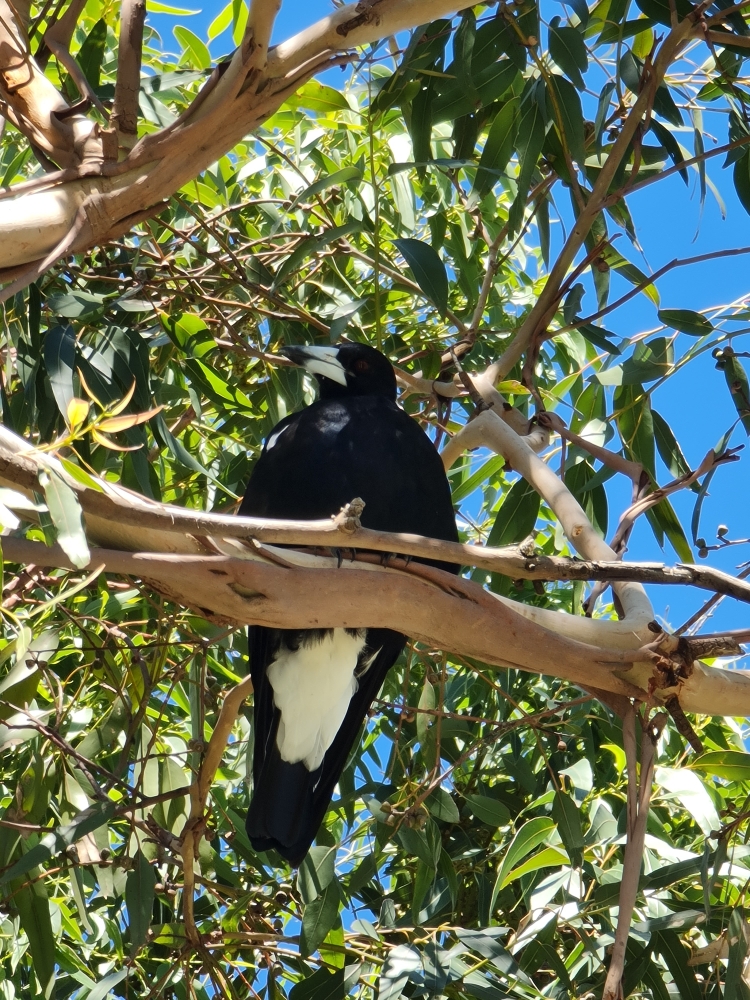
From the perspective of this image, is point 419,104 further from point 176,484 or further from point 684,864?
point 684,864

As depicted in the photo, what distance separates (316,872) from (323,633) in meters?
0.42

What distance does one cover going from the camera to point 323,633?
2.16 m

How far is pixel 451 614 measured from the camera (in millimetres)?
1391

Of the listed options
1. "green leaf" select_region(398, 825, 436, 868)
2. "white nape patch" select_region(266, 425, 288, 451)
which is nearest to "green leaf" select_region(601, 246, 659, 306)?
"white nape patch" select_region(266, 425, 288, 451)

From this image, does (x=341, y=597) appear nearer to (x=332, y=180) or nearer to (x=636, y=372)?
(x=636, y=372)

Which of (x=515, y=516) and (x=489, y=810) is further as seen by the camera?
(x=515, y=516)

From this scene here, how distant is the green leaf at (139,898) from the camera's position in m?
1.84

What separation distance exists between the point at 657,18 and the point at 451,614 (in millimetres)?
1120

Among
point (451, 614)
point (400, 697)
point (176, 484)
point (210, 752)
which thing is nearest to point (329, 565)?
point (451, 614)

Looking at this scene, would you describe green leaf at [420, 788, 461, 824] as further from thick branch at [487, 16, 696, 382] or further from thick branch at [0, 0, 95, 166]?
thick branch at [0, 0, 95, 166]

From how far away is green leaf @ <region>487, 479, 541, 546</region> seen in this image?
2172mm

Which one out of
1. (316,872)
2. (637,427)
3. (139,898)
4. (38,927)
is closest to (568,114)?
(637,427)

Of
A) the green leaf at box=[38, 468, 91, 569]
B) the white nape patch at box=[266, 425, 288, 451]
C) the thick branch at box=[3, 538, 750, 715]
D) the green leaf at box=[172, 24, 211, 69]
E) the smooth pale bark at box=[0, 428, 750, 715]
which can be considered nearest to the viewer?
the green leaf at box=[38, 468, 91, 569]

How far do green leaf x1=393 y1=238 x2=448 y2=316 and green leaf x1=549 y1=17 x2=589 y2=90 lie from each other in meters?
0.36
